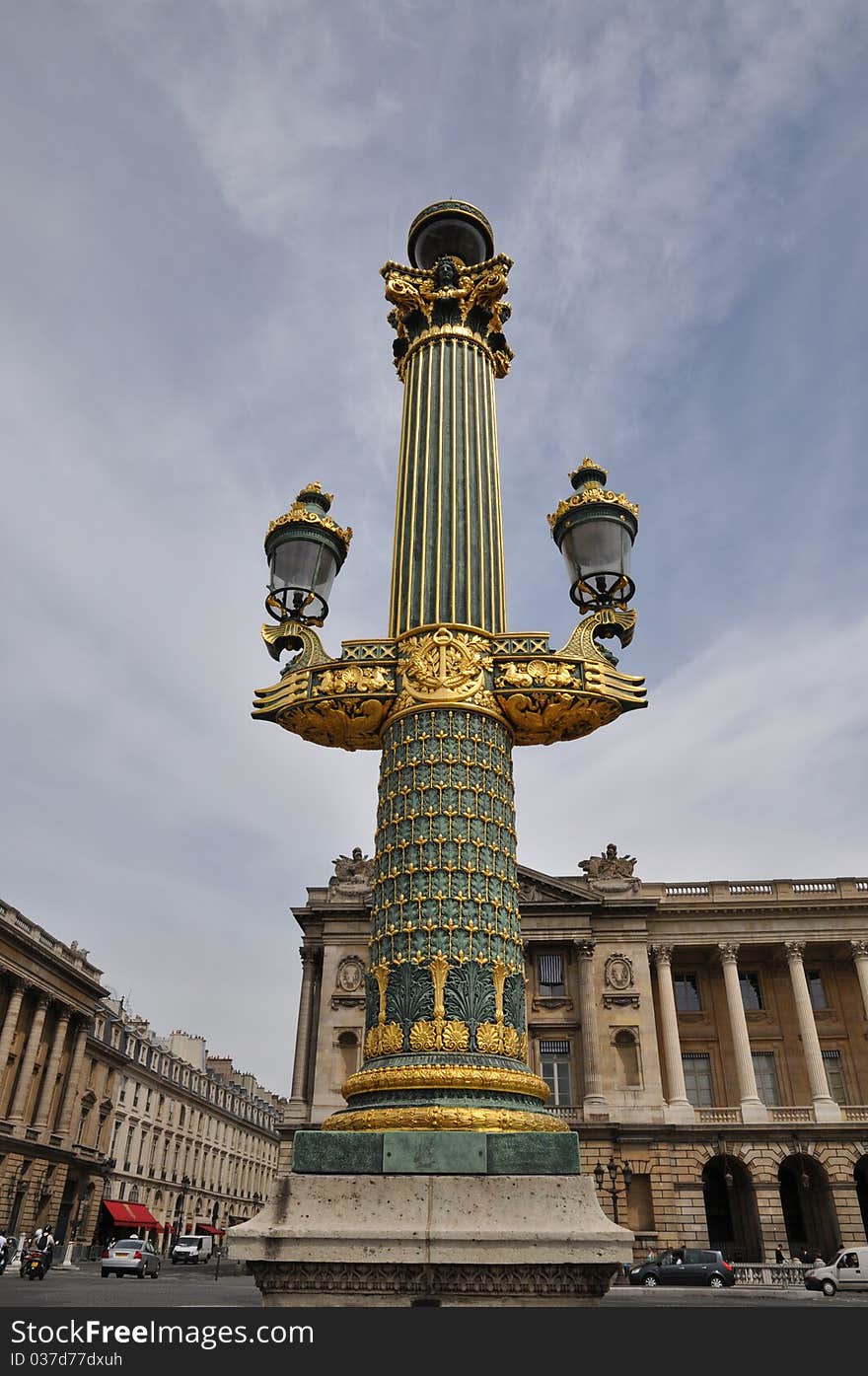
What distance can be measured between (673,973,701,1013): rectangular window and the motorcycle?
Result: 33.0 meters

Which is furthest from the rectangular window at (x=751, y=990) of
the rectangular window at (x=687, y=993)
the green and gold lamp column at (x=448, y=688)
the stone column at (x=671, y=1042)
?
the green and gold lamp column at (x=448, y=688)

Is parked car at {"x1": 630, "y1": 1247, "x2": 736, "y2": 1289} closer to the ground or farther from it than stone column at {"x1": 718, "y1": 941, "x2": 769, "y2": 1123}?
closer to the ground

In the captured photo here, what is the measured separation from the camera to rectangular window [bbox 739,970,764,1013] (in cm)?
4859

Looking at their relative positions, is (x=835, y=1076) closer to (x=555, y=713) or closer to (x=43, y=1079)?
(x=43, y=1079)

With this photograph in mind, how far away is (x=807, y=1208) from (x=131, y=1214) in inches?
1749

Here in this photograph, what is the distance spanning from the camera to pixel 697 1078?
154 feet

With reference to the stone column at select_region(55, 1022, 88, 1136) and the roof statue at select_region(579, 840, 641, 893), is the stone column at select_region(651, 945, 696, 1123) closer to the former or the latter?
the roof statue at select_region(579, 840, 641, 893)

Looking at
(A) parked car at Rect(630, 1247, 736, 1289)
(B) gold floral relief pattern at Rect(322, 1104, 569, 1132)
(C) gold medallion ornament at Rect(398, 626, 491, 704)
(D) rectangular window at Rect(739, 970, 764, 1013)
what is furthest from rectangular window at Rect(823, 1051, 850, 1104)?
(B) gold floral relief pattern at Rect(322, 1104, 569, 1132)

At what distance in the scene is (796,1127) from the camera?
42.1m

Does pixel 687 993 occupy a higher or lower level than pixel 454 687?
higher

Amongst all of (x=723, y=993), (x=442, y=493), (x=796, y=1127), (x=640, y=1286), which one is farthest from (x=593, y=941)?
(x=442, y=493)

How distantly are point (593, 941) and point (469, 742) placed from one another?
41659 mm

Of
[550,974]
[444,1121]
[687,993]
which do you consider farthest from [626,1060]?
[444,1121]

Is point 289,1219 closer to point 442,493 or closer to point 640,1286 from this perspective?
point 442,493
